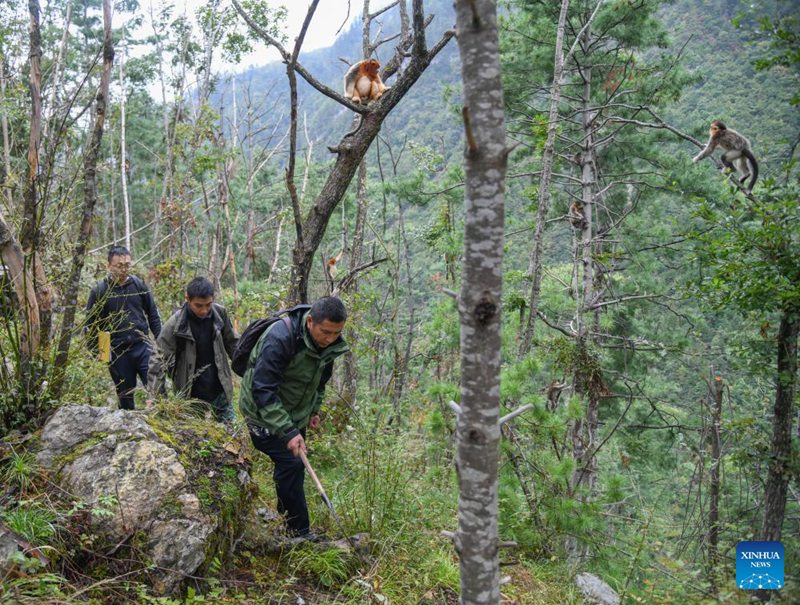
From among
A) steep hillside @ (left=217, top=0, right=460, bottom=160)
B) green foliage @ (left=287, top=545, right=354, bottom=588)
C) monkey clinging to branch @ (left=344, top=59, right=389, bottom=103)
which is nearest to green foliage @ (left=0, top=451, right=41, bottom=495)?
green foliage @ (left=287, top=545, right=354, bottom=588)

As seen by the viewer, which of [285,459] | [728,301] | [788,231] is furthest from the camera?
[728,301]

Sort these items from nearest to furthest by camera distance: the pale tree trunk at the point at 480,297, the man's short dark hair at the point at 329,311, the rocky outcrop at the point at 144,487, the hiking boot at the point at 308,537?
the pale tree trunk at the point at 480,297
the rocky outcrop at the point at 144,487
the man's short dark hair at the point at 329,311
the hiking boot at the point at 308,537

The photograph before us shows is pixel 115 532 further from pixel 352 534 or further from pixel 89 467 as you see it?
pixel 352 534

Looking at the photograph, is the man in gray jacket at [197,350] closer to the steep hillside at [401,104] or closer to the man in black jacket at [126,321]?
the man in black jacket at [126,321]

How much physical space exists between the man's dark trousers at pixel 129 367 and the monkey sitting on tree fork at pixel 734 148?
635 centimetres

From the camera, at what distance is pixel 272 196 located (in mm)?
17875

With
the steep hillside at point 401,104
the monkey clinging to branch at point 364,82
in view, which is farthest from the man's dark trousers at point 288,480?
the steep hillside at point 401,104

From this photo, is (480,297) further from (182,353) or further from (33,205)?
(182,353)

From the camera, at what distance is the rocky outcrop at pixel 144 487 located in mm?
2340

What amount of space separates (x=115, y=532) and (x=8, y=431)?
977 mm

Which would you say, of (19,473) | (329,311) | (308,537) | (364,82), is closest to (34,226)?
(19,473)

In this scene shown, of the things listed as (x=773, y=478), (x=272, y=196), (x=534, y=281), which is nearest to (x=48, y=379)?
(x=534, y=281)

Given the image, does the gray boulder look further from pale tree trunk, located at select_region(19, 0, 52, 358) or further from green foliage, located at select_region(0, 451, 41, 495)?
pale tree trunk, located at select_region(19, 0, 52, 358)

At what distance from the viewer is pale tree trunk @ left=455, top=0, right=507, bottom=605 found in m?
1.54
